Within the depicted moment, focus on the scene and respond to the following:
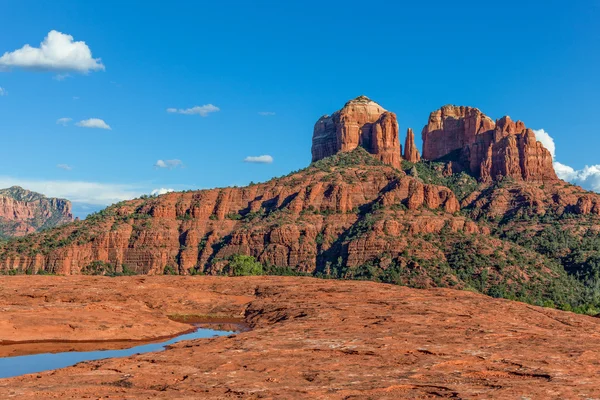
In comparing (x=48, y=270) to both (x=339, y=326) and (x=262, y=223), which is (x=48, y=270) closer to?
(x=262, y=223)

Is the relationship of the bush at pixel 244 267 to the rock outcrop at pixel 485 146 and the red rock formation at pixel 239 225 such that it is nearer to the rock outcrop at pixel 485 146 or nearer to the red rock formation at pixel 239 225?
the red rock formation at pixel 239 225

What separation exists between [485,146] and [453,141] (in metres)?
17.8

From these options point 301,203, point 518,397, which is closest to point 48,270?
point 301,203

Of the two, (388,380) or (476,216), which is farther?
(476,216)

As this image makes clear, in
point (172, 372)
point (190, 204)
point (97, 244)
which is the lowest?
point (172, 372)

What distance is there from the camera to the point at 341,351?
30359 millimetres

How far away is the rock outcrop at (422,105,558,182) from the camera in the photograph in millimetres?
154750

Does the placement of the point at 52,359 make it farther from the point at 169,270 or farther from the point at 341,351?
the point at 169,270

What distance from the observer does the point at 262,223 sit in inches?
5236

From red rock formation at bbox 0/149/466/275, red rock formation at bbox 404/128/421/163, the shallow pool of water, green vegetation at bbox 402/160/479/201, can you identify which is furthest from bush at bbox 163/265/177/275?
the shallow pool of water

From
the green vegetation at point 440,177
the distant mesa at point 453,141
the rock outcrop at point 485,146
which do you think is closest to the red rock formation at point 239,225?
the green vegetation at point 440,177

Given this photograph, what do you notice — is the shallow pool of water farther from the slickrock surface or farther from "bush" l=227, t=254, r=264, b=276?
"bush" l=227, t=254, r=264, b=276

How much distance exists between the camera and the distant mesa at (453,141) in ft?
512

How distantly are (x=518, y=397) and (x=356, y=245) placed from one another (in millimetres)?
92763
